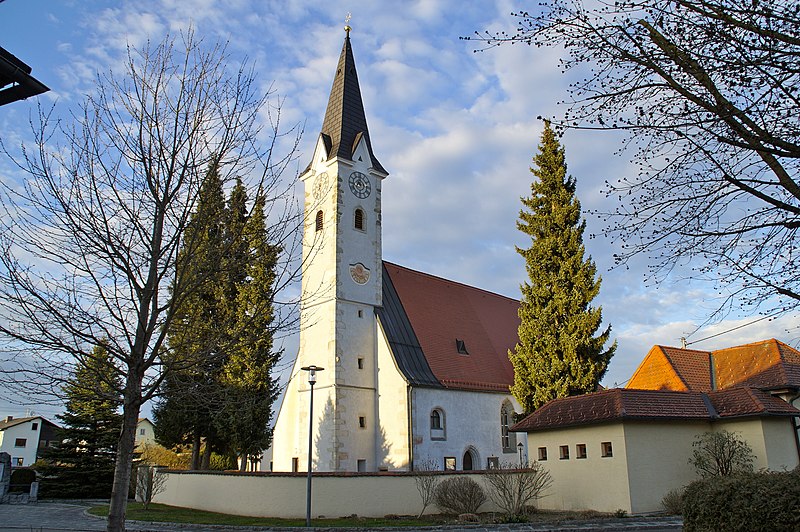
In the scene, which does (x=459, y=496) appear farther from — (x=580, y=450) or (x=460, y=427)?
(x=460, y=427)

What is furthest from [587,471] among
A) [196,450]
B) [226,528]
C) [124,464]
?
[196,450]

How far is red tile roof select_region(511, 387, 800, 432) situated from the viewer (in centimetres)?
1811

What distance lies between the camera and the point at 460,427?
95.3 feet

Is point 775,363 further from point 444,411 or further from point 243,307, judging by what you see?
point 243,307

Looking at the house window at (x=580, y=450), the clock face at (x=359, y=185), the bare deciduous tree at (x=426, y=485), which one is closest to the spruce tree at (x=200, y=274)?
the bare deciduous tree at (x=426, y=485)

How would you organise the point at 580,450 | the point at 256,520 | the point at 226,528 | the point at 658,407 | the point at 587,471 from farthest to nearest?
the point at 580,450, the point at 587,471, the point at 658,407, the point at 256,520, the point at 226,528

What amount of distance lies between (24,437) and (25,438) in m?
0.16

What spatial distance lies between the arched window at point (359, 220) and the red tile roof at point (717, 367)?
14134 mm

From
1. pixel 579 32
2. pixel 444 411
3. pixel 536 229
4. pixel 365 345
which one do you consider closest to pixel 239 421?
pixel 365 345

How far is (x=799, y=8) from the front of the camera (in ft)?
19.8

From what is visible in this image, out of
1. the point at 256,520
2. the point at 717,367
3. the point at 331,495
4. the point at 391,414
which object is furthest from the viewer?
the point at 391,414

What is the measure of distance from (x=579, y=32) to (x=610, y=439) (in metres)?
14.1

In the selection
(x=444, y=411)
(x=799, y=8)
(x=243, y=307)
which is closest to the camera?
(x=799, y=8)

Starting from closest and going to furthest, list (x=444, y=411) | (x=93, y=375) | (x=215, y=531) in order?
(x=93, y=375) < (x=215, y=531) < (x=444, y=411)
